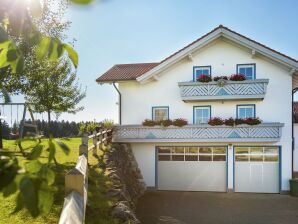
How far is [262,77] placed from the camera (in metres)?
23.6

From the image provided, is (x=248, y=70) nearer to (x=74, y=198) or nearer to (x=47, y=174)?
(x=74, y=198)

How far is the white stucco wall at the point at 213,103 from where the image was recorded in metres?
23.4

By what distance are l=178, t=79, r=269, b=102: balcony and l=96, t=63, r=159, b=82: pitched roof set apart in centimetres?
434

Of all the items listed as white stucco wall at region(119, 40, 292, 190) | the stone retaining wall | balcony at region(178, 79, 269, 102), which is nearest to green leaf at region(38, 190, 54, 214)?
the stone retaining wall

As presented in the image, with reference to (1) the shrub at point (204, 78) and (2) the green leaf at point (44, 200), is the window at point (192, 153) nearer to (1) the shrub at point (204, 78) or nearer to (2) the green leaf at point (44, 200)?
(1) the shrub at point (204, 78)

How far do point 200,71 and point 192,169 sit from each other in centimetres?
701

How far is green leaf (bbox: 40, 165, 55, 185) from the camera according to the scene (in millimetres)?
989

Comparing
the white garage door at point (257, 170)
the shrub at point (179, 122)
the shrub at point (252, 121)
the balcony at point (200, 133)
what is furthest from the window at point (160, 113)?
the white garage door at point (257, 170)

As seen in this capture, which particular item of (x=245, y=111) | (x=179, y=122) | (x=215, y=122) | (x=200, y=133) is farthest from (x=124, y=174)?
(x=245, y=111)

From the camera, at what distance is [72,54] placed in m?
1.19

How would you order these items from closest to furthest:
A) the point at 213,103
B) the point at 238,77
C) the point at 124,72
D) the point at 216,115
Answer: the point at 238,77 < the point at 216,115 < the point at 213,103 < the point at 124,72

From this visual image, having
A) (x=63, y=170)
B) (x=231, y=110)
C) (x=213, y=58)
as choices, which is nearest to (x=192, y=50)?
(x=213, y=58)

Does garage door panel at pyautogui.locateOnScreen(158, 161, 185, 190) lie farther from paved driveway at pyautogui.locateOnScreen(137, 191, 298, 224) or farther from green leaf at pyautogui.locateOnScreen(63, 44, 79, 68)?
green leaf at pyautogui.locateOnScreen(63, 44, 79, 68)

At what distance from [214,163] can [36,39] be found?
23861 mm
